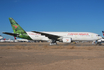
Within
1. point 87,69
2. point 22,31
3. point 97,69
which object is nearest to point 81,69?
point 87,69

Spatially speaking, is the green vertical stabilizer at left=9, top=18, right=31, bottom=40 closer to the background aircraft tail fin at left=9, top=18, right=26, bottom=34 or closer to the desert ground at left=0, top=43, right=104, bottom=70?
the background aircraft tail fin at left=9, top=18, right=26, bottom=34

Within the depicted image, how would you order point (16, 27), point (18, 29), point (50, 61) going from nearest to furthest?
point (50, 61)
point (18, 29)
point (16, 27)

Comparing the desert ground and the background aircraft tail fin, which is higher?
the background aircraft tail fin

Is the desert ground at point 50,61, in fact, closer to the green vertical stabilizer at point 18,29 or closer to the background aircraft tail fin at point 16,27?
the green vertical stabilizer at point 18,29

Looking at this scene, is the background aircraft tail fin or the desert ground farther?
the background aircraft tail fin

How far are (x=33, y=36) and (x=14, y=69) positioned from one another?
22924 mm

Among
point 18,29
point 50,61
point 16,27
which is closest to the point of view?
point 50,61

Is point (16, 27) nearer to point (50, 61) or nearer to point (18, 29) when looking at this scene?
point (18, 29)

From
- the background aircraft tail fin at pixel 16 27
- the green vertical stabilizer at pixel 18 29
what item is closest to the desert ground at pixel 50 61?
the green vertical stabilizer at pixel 18 29

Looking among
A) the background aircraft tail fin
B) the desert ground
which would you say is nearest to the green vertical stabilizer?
the background aircraft tail fin

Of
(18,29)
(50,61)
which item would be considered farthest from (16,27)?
(50,61)

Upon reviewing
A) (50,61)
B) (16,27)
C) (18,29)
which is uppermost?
(16,27)

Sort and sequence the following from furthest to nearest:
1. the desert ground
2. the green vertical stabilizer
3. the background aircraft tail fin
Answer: the background aircraft tail fin → the green vertical stabilizer → the desert ground

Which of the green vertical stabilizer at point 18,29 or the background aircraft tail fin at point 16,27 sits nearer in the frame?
the green vertical stabilizer at point 18,29
